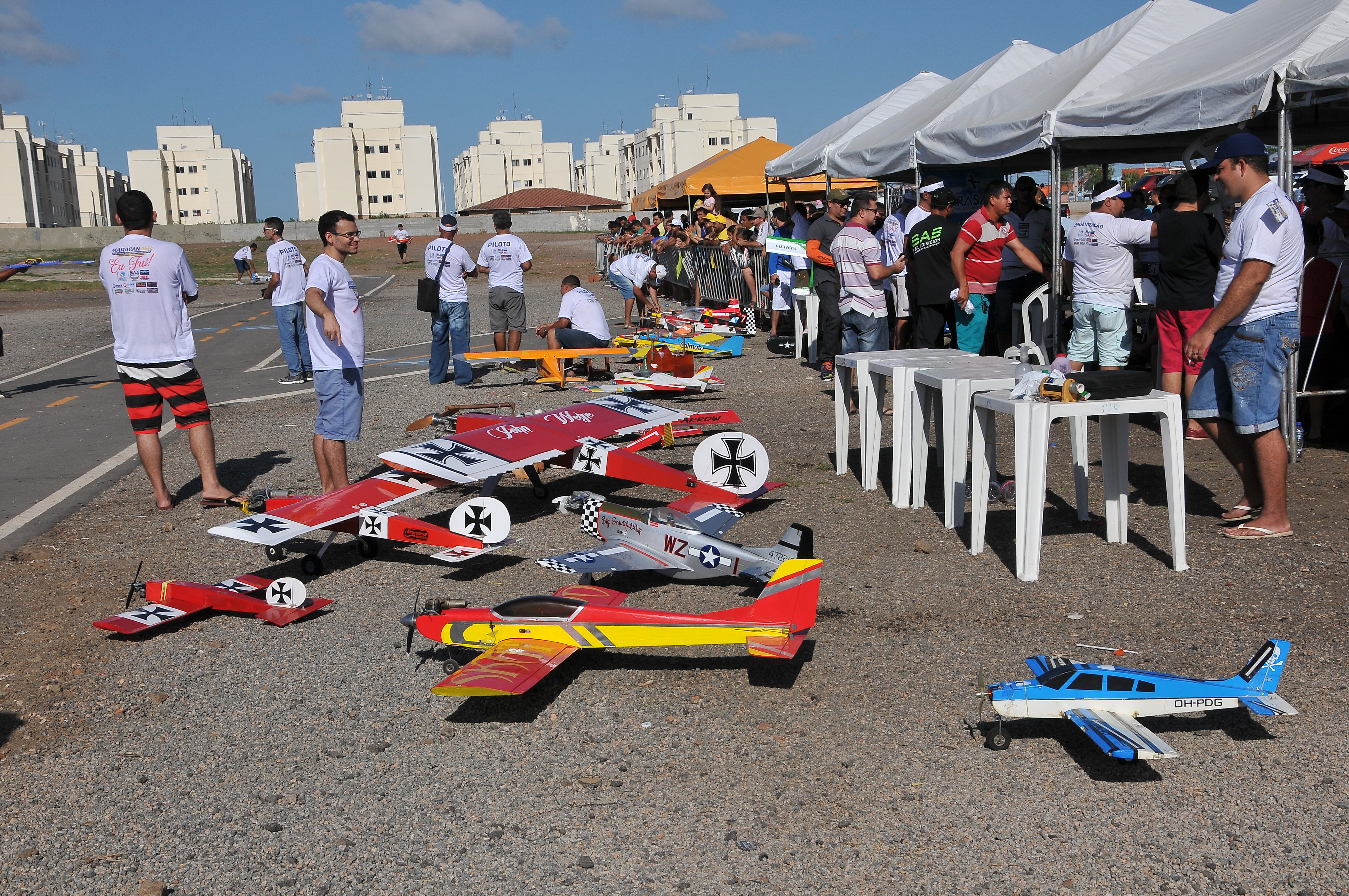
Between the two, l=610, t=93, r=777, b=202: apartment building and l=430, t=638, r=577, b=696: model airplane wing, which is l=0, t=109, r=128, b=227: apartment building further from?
l=430, t=638, r=577, b=696: model airplane wing

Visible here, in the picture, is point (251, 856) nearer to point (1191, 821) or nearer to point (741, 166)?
point (1191, 821)

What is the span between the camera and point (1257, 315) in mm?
5258

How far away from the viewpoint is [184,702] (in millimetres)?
4219

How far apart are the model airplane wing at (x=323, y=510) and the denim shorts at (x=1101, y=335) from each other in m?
5.37

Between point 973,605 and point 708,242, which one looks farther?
point 708,242

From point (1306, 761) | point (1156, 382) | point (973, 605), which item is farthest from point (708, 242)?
point (1306, 761)

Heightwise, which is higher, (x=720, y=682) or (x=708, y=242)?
(x=708, y=242)

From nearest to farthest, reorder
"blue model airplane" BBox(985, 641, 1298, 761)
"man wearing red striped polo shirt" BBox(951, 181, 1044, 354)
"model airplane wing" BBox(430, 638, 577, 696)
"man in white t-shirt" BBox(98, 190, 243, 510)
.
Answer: "blue model airplane" BBox(985, 641, 1298, 761) → "model airplane wing" BBox(430, 638, 577, 696) → "man in white t-shirt" BBox(98, 190, 243, 510) → "man wearing red striped polo shirt" BBox(951, 181, 1044, 354)

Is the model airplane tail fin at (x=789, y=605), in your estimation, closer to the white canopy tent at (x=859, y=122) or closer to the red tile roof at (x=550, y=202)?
the white canopy tent at (x=859, y=122)

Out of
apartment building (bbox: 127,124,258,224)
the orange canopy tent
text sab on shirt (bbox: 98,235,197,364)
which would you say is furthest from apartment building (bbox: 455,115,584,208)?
text sab on shirt (bbox: 98,235,197,364)

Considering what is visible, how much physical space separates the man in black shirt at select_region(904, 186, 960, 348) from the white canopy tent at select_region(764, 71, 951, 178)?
7.12 metres

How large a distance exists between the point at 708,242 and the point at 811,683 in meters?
17.7

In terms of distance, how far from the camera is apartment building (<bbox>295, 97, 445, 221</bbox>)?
12550 cm

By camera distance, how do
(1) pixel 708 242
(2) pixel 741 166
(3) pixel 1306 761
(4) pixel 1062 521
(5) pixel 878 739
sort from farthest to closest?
(2) pixel 741 166, (1) pixel 708 242, (4) pixel 1062 521, (5) pixel 878 739, (3) pixel 1306 761
